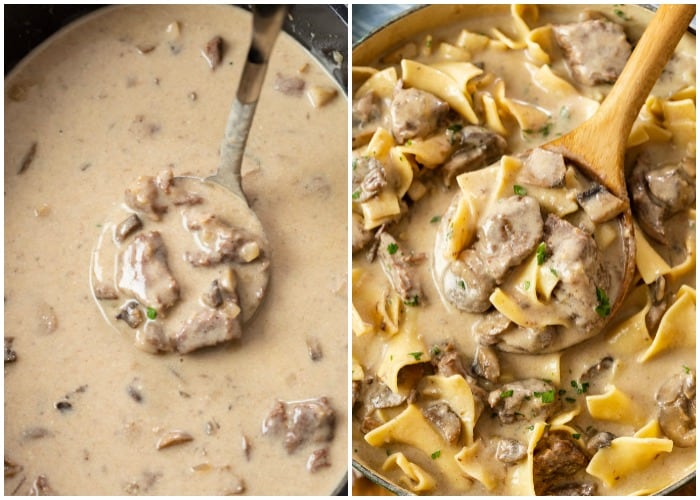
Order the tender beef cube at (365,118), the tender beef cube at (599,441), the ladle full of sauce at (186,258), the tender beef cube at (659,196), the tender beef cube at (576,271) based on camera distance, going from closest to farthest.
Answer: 1. the tender beef cube at (576,271)
2. the ladle full of sauce at (186,258)
3. the tender beef cube at (599,441)
4. the tender beef cube at (659,196)
5. the tender beef cube at (365,118)

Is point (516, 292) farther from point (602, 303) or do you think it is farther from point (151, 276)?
point (151, 276)

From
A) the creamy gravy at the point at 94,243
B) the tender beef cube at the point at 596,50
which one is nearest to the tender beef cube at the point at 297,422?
the creamy gravy at the point at 94,243

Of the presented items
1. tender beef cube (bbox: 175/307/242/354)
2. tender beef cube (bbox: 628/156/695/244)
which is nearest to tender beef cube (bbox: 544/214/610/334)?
tender beef cube (bbox: 628/156/695/244)

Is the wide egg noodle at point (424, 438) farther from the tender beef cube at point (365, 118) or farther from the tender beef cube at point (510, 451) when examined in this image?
the tender beef cube at point (365, 118)

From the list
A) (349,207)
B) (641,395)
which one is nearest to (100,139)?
(349,207)

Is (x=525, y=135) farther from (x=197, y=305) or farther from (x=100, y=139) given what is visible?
(x=100, y=139)

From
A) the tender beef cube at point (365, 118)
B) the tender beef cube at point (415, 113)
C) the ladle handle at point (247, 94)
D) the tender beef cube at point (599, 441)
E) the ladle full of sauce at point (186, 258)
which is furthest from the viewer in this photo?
the tender beef cube at point (365, 118)

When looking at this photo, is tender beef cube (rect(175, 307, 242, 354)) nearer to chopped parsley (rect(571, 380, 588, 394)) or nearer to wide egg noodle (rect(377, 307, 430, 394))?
wide egg noodle (rect(377, 307, 430, 394))
